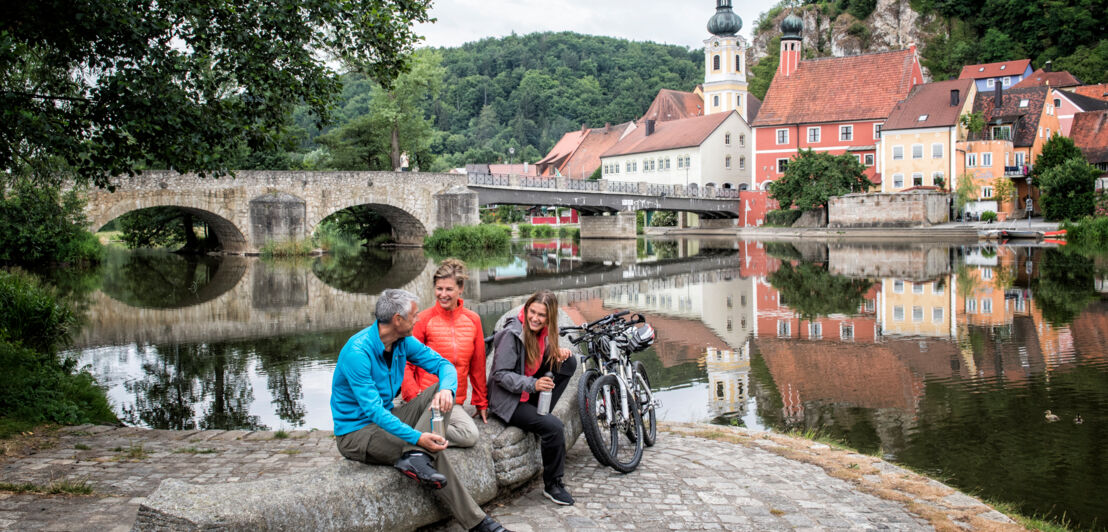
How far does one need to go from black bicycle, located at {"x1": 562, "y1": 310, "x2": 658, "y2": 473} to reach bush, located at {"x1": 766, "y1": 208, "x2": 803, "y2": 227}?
48.3 meters

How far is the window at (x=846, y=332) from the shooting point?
12391mm

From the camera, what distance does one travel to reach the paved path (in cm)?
436

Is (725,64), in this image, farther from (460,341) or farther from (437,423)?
(437,423)

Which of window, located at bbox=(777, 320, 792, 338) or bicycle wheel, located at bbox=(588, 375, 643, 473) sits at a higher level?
bicycle wheel, located at bbox=(588, 375, 643, 473)

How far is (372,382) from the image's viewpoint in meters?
3.96

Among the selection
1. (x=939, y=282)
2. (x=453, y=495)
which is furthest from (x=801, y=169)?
(x=453, y=495)

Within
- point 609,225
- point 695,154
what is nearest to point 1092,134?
point 695,154

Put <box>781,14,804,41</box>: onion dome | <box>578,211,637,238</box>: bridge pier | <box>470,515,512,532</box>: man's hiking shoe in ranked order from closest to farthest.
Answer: <box>470,515,512,532</box>: man's hiking shoe < <box>578,211,637,238</box>: bridge pier < <box>781,14,804,41</box>: onion dome

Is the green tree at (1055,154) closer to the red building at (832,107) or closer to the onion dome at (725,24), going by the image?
the red building at (832,107)

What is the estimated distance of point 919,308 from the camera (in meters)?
15.5

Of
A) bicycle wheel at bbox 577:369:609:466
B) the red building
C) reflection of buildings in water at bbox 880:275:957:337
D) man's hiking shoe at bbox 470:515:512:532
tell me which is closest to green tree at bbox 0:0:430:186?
bicycle wheel at bbox 577:369:609:466

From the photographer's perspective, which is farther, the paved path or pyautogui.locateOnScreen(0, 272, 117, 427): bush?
pyautogui.locateOnScreen(0, 272, 117, 427): bush

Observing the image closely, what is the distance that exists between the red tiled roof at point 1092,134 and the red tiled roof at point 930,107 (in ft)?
26.0

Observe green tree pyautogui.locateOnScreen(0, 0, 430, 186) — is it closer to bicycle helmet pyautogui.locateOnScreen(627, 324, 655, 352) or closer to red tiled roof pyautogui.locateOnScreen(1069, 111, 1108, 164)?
bicycle helmet pyautogui.locateOnScreen(627, 324, 655, 352)
